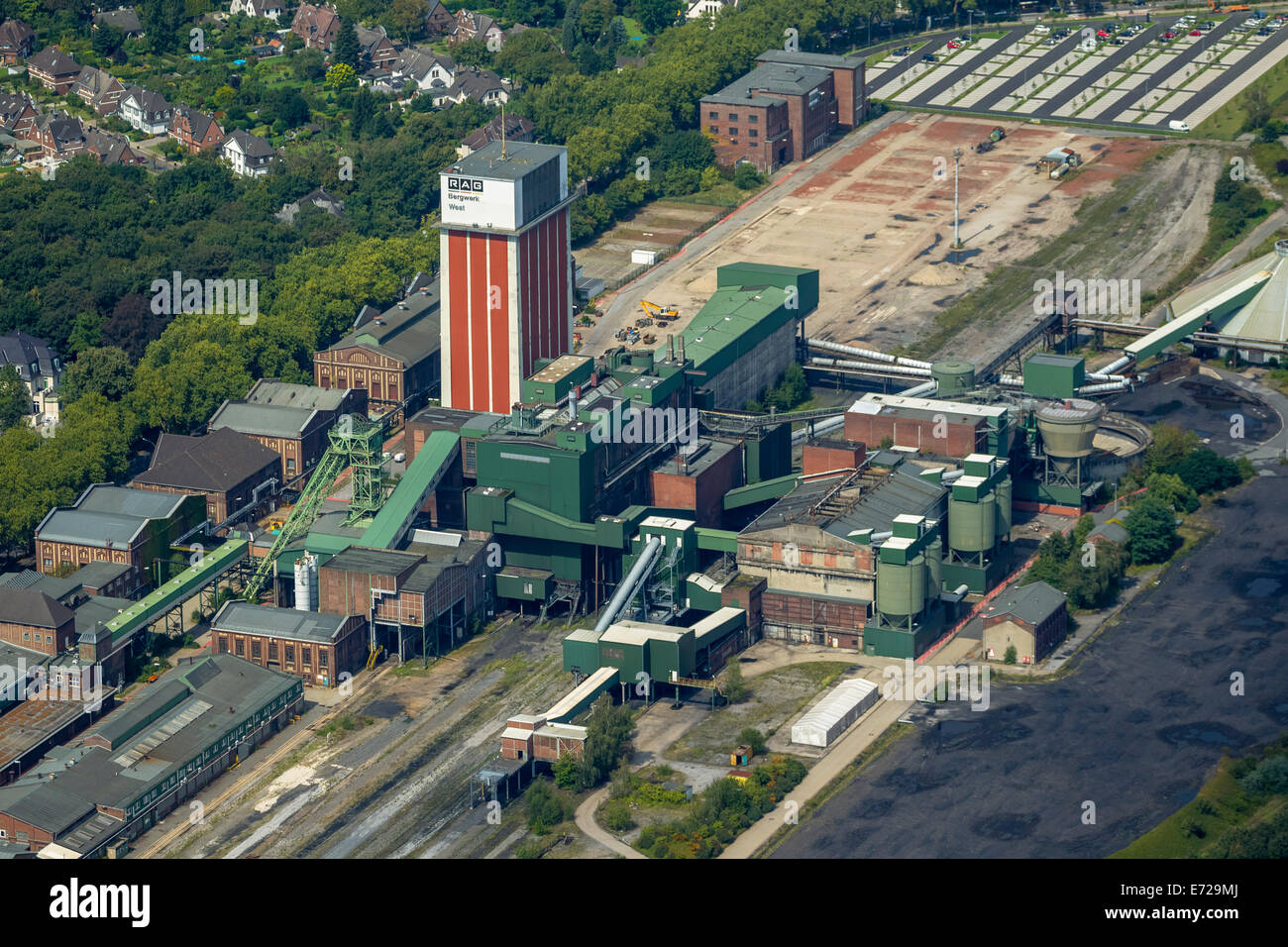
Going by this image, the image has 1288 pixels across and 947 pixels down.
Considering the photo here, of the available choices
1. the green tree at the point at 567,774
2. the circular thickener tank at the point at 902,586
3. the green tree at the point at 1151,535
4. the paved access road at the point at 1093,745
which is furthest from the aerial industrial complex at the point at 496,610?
the paved access road at the point at 1093,745

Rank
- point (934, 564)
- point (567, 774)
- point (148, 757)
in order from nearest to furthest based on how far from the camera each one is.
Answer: point (567, 774) < point (148, 757) < point (934, 564)

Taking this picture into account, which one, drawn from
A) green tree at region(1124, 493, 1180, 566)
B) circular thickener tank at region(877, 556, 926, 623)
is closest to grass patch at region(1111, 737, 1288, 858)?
circular thickener tank at region(877, 556, 926, 623)

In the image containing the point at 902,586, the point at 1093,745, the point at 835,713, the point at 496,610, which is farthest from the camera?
the point at 496,610

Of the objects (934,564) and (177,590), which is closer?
(934,564)

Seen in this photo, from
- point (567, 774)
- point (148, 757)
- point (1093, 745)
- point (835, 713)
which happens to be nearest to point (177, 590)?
point (148, 757)

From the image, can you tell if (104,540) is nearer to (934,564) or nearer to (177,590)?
(177,590)

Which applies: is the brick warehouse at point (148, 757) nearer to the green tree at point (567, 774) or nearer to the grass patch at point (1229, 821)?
the green tree at point (567, 774)

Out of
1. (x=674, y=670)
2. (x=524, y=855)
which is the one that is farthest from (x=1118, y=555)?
(x=524, y=855)

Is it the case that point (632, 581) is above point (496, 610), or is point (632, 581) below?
above
